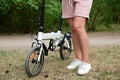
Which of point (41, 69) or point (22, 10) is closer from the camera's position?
point (41, 69)

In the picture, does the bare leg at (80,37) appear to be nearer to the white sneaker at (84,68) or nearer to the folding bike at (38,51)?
the white sneaker at (84,68)

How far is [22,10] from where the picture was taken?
37.4 feet

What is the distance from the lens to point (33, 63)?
4.86 metres

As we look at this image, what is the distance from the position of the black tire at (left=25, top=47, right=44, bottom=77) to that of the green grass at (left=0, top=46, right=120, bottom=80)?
0.29 ft

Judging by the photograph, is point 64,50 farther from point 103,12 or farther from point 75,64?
point 103,12

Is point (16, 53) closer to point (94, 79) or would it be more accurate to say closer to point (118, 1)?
point (94, 79)

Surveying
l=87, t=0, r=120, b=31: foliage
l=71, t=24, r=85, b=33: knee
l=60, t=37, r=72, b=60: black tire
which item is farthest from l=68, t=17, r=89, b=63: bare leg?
l=87, t=0, r=120, b=31: foliage

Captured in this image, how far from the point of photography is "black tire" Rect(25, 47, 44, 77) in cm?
469

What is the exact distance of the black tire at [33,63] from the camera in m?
4.69

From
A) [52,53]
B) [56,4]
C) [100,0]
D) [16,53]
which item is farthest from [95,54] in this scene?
[100,0]

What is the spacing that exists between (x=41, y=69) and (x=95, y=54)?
1.94m

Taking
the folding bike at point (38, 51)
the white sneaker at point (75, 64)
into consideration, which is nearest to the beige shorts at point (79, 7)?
the folding bike at point (38, 51)

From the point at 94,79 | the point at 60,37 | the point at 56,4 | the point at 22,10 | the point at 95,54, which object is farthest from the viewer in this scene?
the point at 22,10

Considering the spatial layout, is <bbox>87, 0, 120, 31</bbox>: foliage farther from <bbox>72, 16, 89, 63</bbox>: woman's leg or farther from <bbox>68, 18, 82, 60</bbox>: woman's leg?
<bbox>72, 16, 89, 63</bbox>: woman's leg
